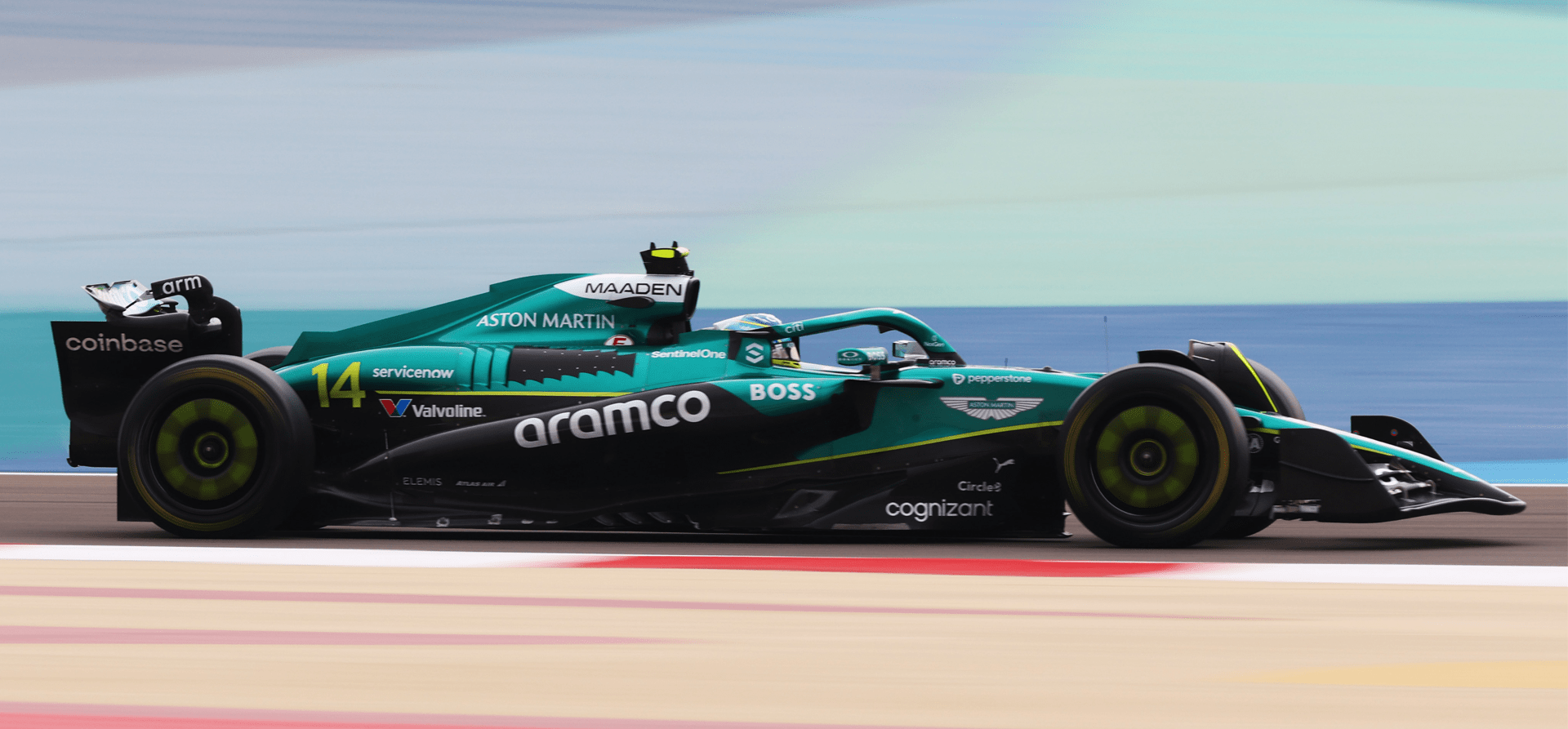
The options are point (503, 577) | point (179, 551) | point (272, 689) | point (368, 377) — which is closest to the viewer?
point (272, 689)

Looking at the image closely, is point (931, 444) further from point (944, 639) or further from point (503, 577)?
point (944, 639)

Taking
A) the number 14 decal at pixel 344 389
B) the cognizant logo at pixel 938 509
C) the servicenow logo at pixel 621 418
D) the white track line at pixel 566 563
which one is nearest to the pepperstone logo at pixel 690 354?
the servicenow logo at pixel 621 418

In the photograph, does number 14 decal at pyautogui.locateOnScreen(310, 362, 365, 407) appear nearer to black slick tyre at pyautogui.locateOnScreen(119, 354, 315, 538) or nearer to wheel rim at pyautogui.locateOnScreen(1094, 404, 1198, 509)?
black slick tyre at pyautogui.locateOnScreen(119, 354, 315, 538)

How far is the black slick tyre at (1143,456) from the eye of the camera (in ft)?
22.7

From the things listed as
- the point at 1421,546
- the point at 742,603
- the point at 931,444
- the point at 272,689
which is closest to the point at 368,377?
the point at 931,444

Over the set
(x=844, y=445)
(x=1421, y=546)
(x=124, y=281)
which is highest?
(x=124, y=281)

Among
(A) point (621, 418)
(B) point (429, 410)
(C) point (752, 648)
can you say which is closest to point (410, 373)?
(B) point (429, 410)

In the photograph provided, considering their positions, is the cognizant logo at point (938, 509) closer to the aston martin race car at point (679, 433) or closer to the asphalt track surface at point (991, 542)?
the aston martin race car at point (679, 433)

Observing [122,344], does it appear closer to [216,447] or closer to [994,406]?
[216,447]

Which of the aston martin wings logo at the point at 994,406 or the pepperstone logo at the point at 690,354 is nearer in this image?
the aston martin wings logo at the point at 994,406

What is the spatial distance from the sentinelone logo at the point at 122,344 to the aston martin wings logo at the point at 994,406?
4.29m

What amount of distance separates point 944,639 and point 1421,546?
3.97 metres

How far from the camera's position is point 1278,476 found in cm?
708

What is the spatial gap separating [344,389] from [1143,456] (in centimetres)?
404
